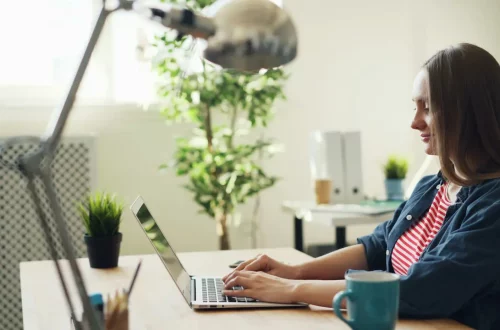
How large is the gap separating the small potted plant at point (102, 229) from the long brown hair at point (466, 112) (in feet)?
2.75

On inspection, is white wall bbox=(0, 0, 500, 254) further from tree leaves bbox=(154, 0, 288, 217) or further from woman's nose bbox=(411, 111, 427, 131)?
woman's nose bbox=(411, 111, 427, 131)

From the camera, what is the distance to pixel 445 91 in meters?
1.36

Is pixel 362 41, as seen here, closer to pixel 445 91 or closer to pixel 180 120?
pixel 180 120

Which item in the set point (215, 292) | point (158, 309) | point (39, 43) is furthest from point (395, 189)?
point (158, 309)

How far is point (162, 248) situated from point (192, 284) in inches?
3.9

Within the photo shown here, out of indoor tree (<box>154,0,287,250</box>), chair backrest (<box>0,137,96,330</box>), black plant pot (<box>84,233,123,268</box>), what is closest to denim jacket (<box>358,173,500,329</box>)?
black plant pot (<box>84,233,123,268</box>)

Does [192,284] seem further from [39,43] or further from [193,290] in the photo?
[39,43]

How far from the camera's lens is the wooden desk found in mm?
1176

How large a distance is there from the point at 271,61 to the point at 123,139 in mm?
2374

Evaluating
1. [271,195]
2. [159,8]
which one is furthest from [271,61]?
[271,195]

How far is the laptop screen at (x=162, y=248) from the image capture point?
1398 millimetres

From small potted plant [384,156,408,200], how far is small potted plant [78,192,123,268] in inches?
64.6

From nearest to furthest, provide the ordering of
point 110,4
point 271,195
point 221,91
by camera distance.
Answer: point 110,4, point 221,91, point 271,195

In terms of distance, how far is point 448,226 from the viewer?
133 cm
